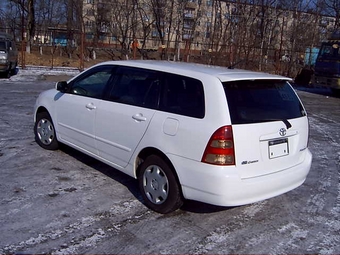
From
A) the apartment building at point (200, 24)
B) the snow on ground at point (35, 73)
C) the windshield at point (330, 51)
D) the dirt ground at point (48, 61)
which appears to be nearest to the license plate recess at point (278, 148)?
the snow on ground at point (35, 73)

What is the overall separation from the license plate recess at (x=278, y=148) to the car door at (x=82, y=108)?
225 cm

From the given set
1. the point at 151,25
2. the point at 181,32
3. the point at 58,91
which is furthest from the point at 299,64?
the point at 58,91

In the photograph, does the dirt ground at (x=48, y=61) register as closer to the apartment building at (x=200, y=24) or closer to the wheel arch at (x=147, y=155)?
the apartment building at (x=200, y=24)

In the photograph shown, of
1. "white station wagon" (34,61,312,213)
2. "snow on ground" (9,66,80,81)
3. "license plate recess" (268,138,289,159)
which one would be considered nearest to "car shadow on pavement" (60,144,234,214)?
"white station wagon" (34,61,312,213)

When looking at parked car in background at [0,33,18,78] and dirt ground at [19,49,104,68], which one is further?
dirt ground at [19,49,104,68]

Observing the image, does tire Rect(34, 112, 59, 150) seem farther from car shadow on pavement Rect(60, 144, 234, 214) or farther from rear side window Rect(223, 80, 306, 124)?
rear side window Rect(223, 80, 306, 124)

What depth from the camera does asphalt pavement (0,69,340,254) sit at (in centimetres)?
346

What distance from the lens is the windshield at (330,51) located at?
1694 centimetres

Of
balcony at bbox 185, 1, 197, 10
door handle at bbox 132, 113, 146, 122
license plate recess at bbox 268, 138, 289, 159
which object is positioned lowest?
license plate recess at bbox 268, 138, 289, 159

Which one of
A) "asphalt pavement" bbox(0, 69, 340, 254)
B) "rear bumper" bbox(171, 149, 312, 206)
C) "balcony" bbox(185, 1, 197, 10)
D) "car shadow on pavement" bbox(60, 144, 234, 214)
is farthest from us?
"balcony" bbox(185, 1, 197, 10)

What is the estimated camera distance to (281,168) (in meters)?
3.95

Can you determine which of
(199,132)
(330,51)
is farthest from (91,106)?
(330,51)

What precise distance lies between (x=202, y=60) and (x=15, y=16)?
20730mm

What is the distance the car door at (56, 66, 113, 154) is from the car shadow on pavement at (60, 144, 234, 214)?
16.5 inches
